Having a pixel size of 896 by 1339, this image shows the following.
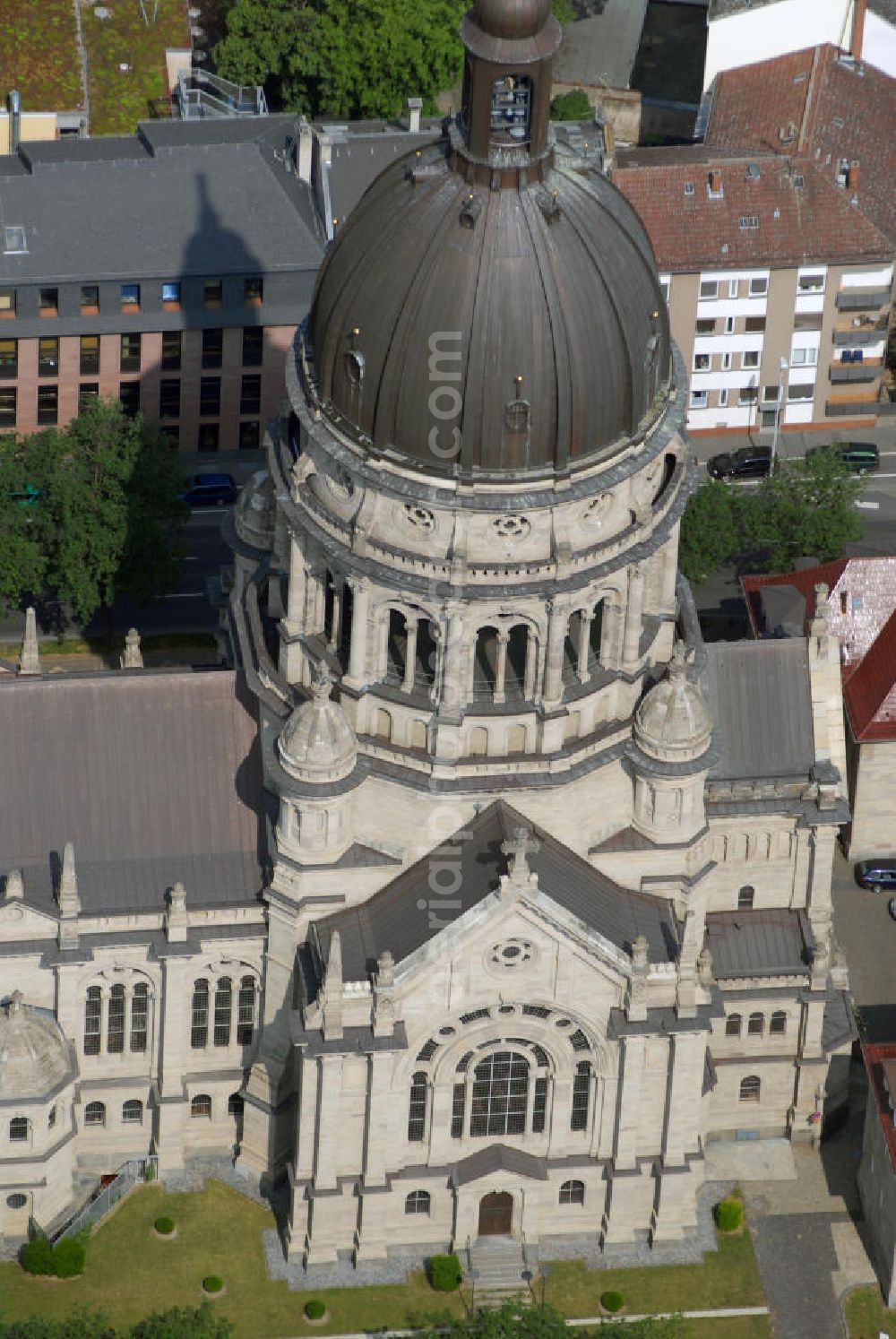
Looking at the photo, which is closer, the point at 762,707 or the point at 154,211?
the point at 762,707

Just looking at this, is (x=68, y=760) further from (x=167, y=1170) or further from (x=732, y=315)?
(x=732, y=315)

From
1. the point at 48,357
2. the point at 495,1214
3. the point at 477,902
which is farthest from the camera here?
the point at 48,357

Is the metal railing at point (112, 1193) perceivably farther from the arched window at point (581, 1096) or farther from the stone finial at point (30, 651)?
the stone finial at point (30, 651)

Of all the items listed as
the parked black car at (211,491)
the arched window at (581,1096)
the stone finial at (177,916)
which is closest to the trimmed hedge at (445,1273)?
the arched window at (581,1096)

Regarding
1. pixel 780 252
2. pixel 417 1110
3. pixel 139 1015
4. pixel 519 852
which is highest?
pixel 780 252

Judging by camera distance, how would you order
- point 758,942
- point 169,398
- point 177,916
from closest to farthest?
point 177,916, point 758,942, point 169,398

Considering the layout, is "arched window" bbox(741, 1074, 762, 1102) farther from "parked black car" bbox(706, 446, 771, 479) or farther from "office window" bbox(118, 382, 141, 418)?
"office window" bbox(118, 382, 141, 418)

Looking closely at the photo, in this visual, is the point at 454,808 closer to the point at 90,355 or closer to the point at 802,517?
the point at 802,517

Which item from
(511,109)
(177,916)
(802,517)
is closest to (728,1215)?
(177,916)
